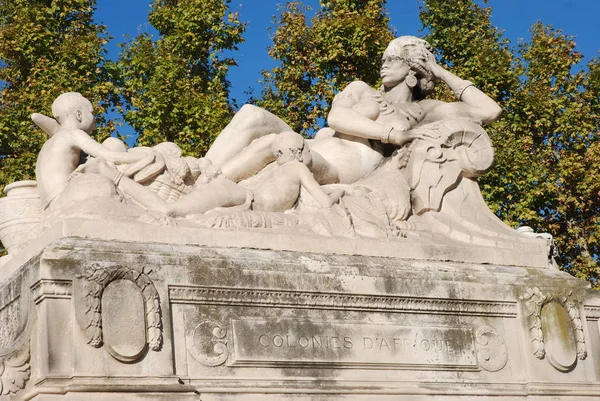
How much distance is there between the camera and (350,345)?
28.3 ft

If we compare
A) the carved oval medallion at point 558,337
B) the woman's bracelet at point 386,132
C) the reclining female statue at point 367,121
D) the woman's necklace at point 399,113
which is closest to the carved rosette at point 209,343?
the reclining female statue at point 367,121

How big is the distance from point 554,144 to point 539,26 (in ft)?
8.19

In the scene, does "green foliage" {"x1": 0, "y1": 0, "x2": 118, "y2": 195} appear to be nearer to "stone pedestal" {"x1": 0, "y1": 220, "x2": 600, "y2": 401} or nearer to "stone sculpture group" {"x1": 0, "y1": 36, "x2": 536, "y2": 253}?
"stone sculpture group" {"x1": 0, "y1": 36, "x2": 536, "y2": 253}

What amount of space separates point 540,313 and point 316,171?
2.18 m

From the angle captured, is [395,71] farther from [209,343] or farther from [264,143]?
[209,343]

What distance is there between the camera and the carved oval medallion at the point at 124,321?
768cm

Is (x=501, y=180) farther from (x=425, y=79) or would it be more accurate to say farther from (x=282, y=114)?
(x=425, y=79)

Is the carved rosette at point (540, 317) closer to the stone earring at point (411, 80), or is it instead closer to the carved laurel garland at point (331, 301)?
the carved laurel garland at point (331, 301)

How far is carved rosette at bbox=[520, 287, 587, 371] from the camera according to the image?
9.42m

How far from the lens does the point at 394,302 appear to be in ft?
29.2

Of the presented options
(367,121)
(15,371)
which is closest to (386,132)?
(367,121)

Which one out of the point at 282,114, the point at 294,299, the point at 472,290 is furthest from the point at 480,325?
the point at 282,114

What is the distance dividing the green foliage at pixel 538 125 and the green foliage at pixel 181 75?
3875mm

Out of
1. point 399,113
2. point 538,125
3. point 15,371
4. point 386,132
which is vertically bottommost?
point 15,371
